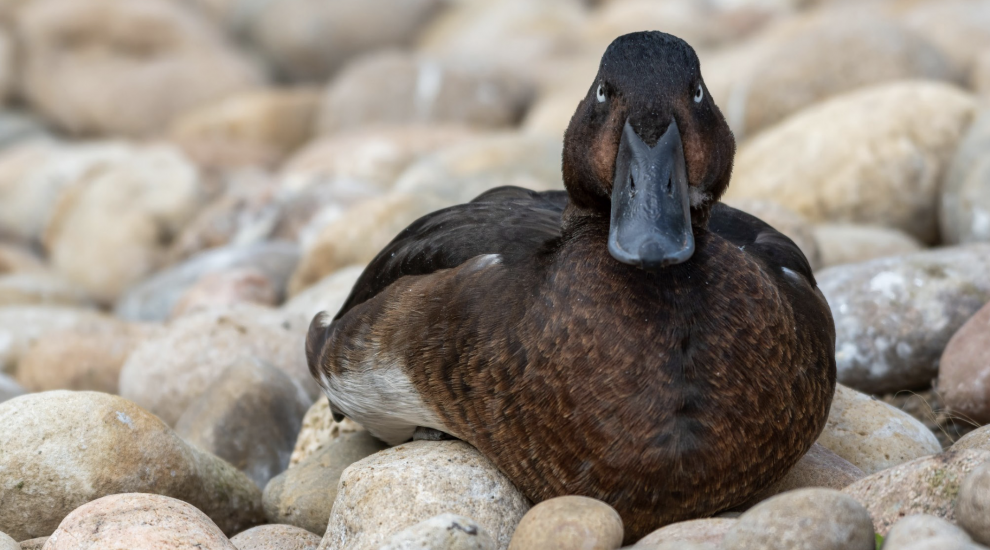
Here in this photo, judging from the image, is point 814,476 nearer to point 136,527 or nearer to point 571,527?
point 571,527

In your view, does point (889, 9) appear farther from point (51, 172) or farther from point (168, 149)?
point (51, 172)

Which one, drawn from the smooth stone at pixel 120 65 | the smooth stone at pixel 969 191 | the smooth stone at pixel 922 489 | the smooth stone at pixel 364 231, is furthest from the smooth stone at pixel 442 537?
the smooth stone at pixel 120 65

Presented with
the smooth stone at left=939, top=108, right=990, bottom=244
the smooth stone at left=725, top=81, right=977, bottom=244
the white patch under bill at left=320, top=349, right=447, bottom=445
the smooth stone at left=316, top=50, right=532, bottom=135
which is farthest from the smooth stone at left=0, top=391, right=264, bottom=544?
the smooth stone at left=316, top=50, right=532, bottom=135

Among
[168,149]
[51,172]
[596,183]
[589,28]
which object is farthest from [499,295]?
[589,28]

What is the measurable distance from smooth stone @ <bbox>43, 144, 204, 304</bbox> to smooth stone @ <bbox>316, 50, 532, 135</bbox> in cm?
311

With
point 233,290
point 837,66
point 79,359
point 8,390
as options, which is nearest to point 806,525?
point 8,390

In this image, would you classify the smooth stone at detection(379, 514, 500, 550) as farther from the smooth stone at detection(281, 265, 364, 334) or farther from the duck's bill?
the smooth stone at detection(281, 265, 364, 334)

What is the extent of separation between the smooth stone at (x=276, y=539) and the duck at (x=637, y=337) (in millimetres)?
703

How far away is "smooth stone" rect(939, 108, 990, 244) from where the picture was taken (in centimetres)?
645

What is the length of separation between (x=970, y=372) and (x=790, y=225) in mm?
1624

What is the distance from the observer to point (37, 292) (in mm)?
9734

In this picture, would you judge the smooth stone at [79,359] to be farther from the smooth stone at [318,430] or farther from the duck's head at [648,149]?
the duck's head at [648,149]

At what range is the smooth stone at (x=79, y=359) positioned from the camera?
22.2 feet

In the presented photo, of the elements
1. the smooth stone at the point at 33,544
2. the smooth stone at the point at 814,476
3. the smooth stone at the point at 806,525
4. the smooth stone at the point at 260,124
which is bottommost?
the smooth stone at the point at 260,124
